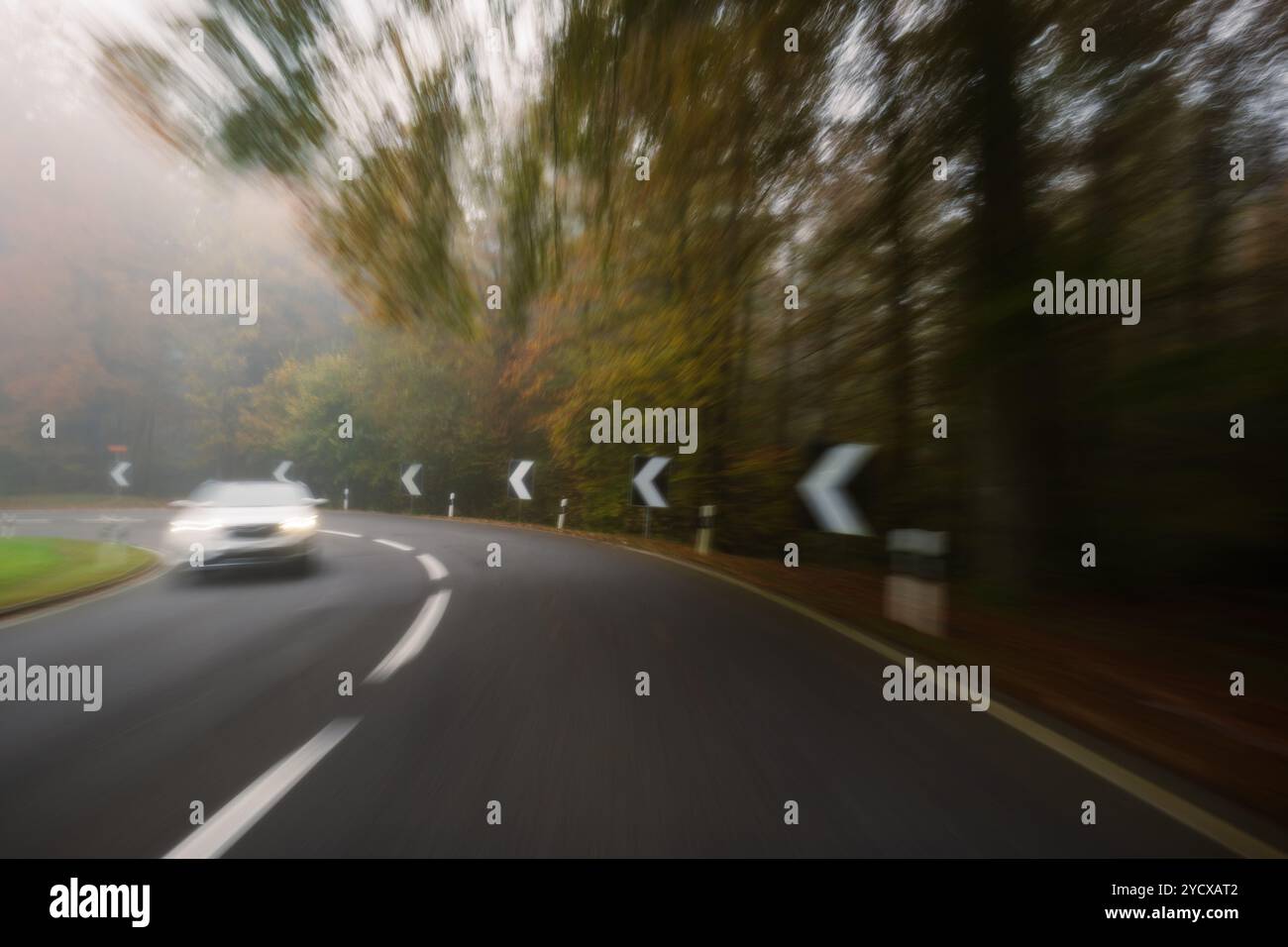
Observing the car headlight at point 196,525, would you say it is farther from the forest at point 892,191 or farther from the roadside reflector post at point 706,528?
the roadside reflector post at point 706,528

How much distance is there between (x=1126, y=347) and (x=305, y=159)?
7.92 meters

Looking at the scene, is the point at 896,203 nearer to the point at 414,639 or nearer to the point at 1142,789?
the point at 1142,789

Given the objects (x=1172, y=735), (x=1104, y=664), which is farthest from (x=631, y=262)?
(x=1172, y=735)

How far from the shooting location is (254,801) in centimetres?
325

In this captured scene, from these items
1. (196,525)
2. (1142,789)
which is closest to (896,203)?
(1142,789)

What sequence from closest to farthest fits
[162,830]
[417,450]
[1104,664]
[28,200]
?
[162,830], [1104,664], [417,450], [28,200]

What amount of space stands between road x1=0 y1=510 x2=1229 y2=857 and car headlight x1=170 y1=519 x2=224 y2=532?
2.65 meters

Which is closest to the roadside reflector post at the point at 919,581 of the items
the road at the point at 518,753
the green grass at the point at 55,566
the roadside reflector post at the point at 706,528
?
the road at the point at 518,753

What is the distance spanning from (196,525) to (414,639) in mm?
5227

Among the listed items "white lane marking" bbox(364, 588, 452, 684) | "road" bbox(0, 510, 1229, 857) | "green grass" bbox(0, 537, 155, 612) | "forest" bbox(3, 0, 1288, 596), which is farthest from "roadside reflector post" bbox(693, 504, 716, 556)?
"green grass" bbox(0, 537, 155, 612)

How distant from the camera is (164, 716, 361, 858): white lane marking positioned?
2857mm

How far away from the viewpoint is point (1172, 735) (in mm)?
4090

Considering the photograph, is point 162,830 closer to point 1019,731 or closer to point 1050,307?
point 1019,731

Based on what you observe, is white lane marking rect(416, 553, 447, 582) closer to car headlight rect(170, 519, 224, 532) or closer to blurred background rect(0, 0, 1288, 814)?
car headlight rect(170, 519, 224, 532)
